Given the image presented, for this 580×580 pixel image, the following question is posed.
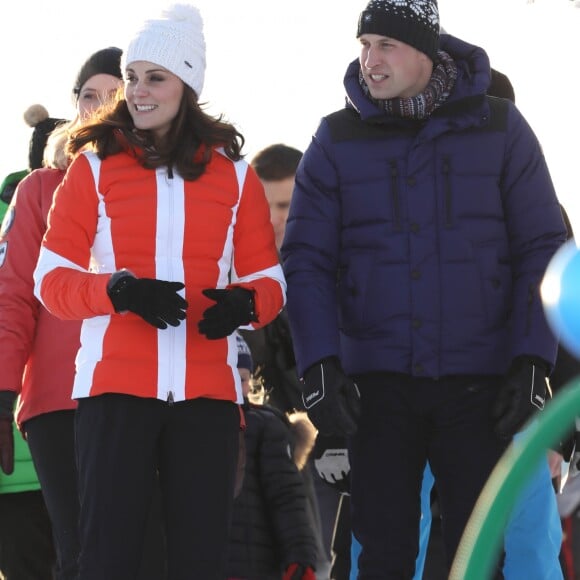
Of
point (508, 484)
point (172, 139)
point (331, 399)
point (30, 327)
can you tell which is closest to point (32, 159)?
point (30, 327)

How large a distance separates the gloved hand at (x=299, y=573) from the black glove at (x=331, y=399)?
145 centimetres

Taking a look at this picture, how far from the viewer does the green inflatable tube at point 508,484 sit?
6.01 ft

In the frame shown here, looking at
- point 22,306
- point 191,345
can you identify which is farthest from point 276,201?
point 191,345

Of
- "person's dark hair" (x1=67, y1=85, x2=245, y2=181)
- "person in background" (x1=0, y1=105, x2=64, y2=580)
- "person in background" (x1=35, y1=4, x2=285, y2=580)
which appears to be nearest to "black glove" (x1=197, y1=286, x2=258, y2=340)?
"person in background" (x1=35, y1=4, x2=285, y2=580)

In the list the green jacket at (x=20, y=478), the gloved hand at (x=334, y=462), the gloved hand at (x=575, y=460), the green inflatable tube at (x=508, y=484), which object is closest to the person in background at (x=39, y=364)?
the green jacket at (x=20, y=478)

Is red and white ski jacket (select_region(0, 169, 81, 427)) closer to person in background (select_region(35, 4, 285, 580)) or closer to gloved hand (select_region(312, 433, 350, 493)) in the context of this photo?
person in background (select_region(35, 4, 285, 580))

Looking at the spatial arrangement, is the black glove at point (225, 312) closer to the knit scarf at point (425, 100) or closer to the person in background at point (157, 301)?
the person in background at point (157, 301)

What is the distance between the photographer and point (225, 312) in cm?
390

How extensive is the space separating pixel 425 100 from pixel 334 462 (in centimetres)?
115

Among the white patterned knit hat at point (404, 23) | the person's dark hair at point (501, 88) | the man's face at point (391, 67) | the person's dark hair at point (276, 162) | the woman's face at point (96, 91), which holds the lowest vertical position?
the person's dark hair at point (276, 162)

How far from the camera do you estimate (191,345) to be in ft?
13.1

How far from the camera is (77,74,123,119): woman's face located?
4.94 metres

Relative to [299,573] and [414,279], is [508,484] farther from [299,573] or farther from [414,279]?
[299,573]

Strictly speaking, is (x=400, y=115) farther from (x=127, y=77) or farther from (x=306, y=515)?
(x=306, y=515)
